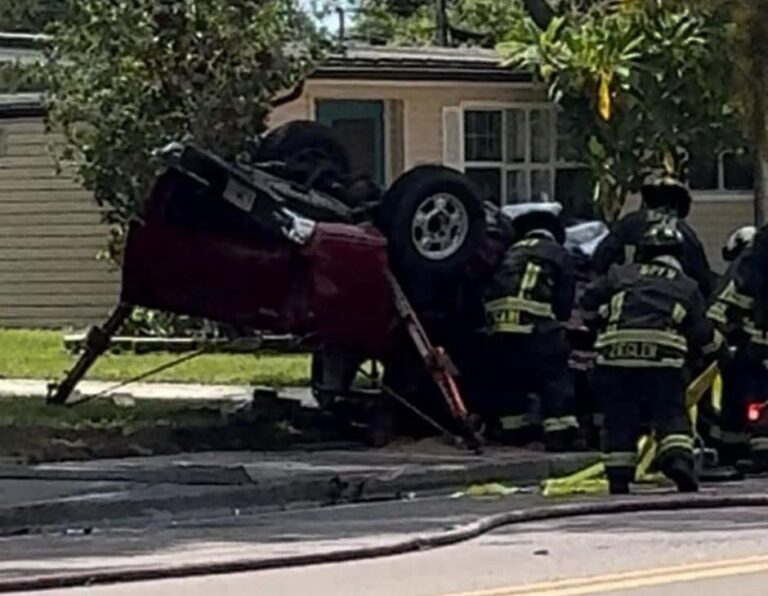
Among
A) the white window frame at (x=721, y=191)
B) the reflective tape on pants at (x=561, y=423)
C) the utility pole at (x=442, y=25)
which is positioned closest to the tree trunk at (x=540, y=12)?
the white window frame at (x=721, y=191)

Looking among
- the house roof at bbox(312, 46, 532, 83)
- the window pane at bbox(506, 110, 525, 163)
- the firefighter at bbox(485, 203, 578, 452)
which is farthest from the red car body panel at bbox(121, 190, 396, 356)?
the window pane at bbox(506, 110, 525, 163)

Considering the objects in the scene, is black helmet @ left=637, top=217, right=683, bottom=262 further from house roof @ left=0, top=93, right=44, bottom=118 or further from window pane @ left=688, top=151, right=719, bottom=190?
window pane @ left=688, top=151, right=719, bottom=190

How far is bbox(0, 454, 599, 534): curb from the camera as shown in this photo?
13594 millimetres

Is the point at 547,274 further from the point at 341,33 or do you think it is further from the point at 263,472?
the point at 341,33

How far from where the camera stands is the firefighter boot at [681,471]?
45.5 ft

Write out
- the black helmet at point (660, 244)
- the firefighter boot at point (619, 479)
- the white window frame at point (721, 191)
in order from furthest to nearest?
the white window frame at point (721, 191) → the black helmet at point (660, 244) → the firefighter boot at point (619, 479)

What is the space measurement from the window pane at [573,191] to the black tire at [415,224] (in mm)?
14025

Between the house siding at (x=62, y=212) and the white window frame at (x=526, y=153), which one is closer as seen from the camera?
the house siding at (x=62, y=212)

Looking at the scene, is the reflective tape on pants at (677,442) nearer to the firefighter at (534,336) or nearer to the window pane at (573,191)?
the firefighter at (534,336)

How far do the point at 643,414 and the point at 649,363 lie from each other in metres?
0.32

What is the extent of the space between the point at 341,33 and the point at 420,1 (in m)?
24.5

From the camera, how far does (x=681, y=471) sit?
13945mm

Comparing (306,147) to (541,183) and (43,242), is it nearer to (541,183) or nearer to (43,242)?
(43,242)

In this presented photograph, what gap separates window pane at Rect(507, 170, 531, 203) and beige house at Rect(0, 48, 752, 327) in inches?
0.5
